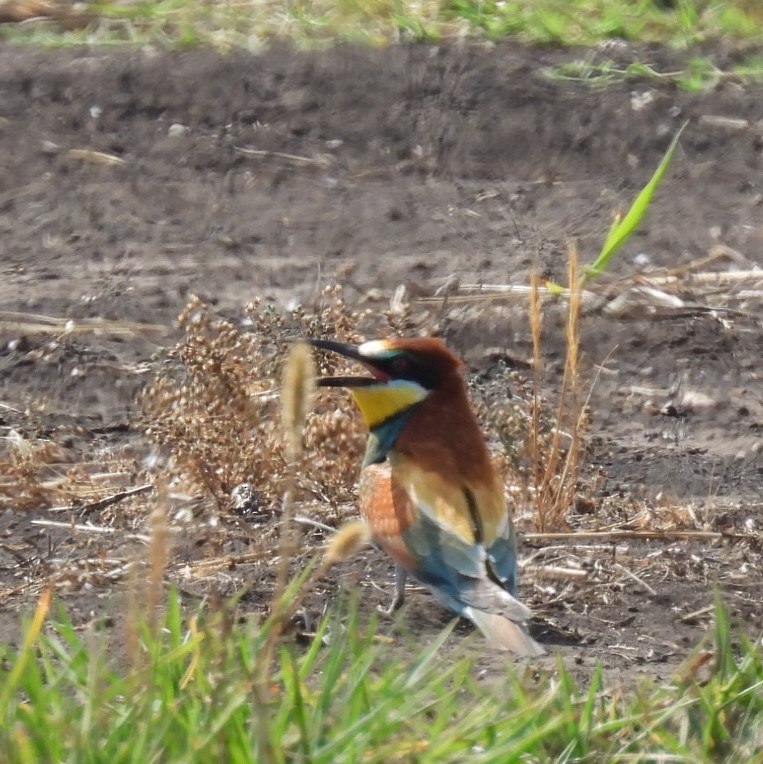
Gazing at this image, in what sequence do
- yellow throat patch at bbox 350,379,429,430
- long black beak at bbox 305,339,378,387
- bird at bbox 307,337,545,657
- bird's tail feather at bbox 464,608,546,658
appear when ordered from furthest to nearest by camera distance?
1. yellow throat patch at bbox 350,379,429,430
2. long black beak at bbox 305,339,378,387
3. bird at bbox 307,337,545,657
4. bird's tail feather at bbox 464,608,546,658

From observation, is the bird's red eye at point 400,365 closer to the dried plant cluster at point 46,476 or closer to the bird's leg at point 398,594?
the bird's leg at point 398,594

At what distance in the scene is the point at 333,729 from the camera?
2529 mm

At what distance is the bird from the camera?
3.42 metres

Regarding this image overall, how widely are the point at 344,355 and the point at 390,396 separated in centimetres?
15

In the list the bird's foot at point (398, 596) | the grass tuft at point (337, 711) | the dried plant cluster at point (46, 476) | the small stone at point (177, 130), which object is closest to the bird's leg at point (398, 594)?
the bird's foot at point (398, 596)

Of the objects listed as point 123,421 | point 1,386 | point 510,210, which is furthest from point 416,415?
point 510,210

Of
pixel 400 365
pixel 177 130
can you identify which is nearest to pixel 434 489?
pixel 400 365

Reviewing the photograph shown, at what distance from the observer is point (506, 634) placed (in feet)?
10.6

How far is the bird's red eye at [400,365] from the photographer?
3945 millimetres

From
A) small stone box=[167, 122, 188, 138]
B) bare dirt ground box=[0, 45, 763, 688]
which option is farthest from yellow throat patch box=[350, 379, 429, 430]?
small stone box=[167, 122, 188, 138]

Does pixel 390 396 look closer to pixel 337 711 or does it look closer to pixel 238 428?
pixel 238 428

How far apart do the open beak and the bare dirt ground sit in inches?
18.0

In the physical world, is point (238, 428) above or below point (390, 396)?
below

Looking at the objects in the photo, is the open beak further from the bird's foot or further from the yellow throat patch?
the bird's foot
